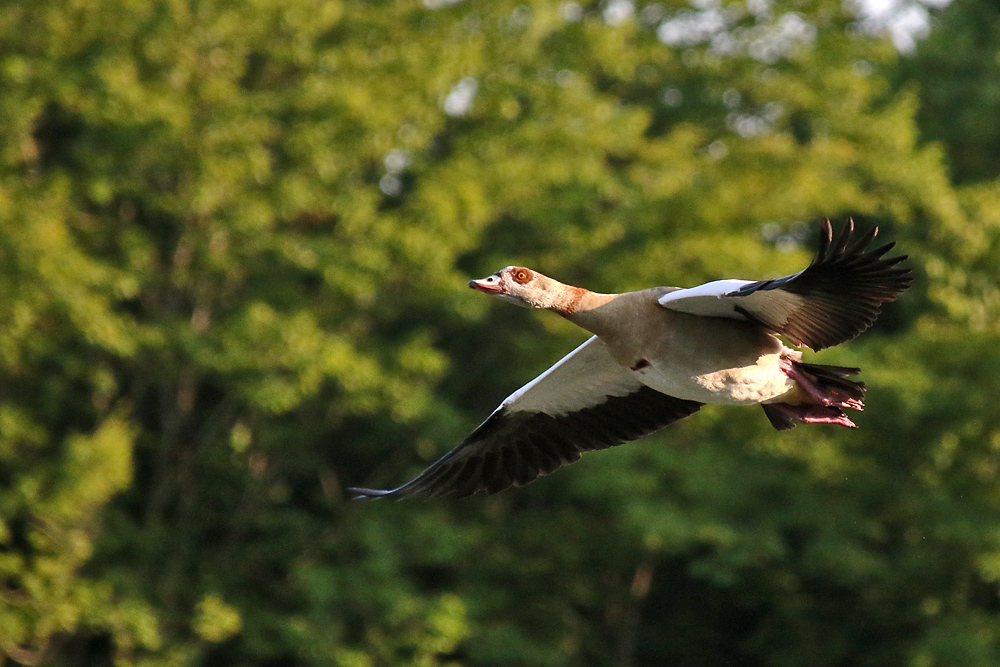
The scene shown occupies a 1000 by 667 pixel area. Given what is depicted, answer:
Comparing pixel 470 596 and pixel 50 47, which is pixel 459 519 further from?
pixel 50 47

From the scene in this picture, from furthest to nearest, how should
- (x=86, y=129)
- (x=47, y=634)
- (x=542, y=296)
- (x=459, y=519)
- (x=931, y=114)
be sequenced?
(x=931, y=114) < (x=459, y=519) < (x=86, y=129) < (x=47, y=634) < (x=542, y=296)

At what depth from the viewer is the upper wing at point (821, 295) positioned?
645cm

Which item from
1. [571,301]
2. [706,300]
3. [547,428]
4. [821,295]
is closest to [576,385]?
[547,428]

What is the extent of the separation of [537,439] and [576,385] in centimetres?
47

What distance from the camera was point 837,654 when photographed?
1714 centimetres

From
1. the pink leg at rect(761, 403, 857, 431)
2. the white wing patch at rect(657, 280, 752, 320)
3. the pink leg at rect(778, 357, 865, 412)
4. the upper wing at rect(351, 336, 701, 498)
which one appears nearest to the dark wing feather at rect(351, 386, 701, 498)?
the upper wing at rect(351, 336, 701, 498)

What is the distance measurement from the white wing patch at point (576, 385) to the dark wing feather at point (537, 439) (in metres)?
0.05

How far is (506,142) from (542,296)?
408 inches

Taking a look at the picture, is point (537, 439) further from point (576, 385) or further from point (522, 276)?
point (522, 276)

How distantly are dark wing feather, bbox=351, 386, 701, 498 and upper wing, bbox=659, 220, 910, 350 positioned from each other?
1.27 meters

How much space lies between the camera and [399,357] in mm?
16453

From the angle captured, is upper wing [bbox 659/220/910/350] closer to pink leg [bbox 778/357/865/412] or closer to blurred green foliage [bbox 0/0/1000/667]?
pink leg [bbox 778/357/865/412]

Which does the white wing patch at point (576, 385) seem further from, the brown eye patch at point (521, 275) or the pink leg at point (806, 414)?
the pink leg at point (806, 414)

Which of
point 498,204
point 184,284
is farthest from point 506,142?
point 184,284
